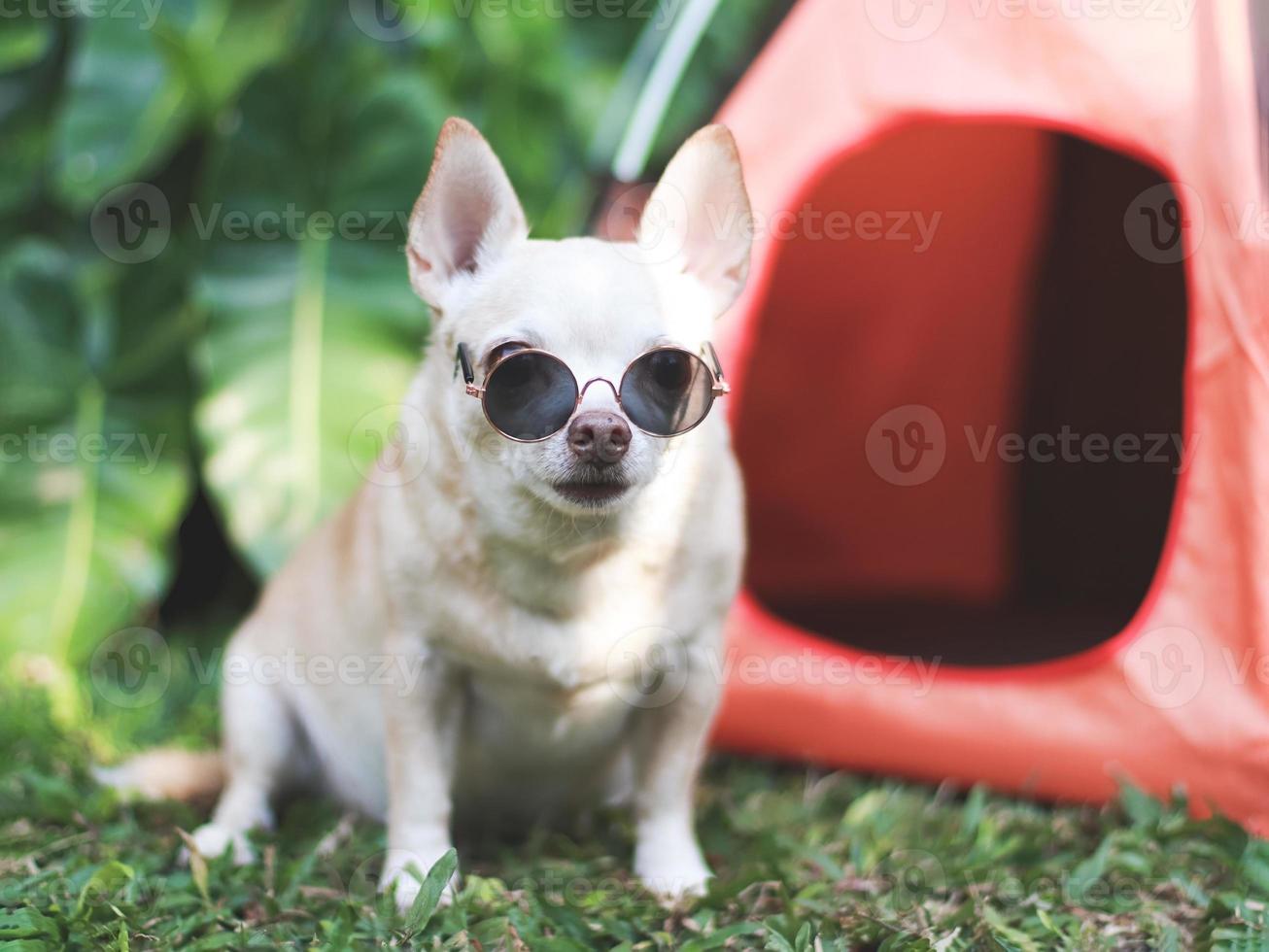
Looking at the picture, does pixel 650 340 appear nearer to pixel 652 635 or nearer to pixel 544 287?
pixel 544 287

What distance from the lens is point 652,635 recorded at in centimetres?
181

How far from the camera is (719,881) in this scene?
1.88 m

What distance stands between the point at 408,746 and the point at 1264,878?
1.36 metres

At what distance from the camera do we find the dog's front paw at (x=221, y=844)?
1.91m

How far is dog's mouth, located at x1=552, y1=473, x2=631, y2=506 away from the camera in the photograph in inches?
61.8

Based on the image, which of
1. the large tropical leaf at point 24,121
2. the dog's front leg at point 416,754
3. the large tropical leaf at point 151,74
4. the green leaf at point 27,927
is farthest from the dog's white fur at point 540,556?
the large tropical leaf at point 24,121

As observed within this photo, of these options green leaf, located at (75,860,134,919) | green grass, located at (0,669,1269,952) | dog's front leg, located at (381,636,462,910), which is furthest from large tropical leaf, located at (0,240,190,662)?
dog's front leg, located at (381,636,462,910)

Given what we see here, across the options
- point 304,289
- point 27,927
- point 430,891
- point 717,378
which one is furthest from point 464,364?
point 304,289

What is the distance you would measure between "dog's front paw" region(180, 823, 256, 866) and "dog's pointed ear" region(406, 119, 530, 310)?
3.27 feet

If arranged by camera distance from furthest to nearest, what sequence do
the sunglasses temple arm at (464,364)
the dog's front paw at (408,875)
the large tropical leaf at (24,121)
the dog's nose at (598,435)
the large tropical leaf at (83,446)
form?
the large tropical leaf at (24,121)
the large tropical leaf at (83,446)
the dog's front paw at (408,875)
the sunglasses temple arm at (464,364)
the dog's nose at (598,435)

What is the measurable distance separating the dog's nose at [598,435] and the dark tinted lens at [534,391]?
0.03 m

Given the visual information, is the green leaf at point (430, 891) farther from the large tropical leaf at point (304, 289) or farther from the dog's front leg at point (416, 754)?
the large tropical leaf at point (304, 289)

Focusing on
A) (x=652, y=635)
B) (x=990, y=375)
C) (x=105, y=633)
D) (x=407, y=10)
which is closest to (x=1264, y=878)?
(x=652, y=635)

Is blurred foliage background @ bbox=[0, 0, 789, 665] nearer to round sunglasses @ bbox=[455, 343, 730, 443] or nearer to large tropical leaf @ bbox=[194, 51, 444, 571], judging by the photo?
large tropical leaf @ bbox=[194, 51, 444, 571]
